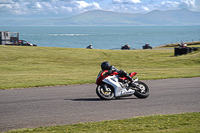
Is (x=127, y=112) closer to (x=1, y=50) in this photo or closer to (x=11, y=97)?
(x=11, y=97)

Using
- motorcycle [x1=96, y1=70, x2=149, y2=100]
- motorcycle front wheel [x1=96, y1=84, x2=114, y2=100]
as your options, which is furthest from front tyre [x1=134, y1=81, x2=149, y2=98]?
motorcycle front wheel [x1=96, y1=84, x2=114, y2=100]

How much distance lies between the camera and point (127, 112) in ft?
29.9

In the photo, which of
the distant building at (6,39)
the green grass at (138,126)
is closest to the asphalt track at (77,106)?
the green grass at (138,126)

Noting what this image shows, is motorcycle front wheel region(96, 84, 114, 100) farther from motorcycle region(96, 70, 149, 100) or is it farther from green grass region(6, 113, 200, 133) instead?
green grass region(6, 113, 200, 133)

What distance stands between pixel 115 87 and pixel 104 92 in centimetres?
46

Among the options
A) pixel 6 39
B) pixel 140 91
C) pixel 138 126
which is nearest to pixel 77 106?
pixel 140 91

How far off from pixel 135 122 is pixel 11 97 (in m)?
6.28

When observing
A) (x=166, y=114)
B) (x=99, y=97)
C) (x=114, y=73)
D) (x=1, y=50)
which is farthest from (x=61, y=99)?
(x=1, y=50)

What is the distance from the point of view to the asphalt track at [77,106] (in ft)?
27.0

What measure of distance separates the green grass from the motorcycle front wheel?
10.6ft

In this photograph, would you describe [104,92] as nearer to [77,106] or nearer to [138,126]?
[77,106]

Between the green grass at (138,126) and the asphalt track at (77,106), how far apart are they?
631 mm

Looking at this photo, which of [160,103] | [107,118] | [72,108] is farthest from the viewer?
[160,103]

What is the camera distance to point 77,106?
10023 mm
